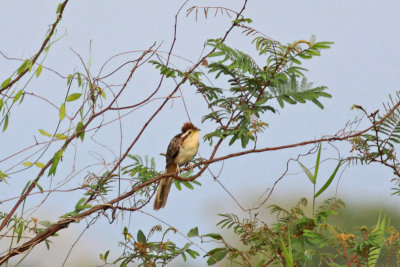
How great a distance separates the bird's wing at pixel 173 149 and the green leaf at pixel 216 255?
1090 millimetres

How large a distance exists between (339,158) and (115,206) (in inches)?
46.2

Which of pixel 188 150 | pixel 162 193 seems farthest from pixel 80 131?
pixel 188 150

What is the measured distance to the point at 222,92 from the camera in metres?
3.36

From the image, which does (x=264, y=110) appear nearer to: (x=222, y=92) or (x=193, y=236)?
(x=222, y=92)

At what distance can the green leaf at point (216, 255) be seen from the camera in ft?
10.8

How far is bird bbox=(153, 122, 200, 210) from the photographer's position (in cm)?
397

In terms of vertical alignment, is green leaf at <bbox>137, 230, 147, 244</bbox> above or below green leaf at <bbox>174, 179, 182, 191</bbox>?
below

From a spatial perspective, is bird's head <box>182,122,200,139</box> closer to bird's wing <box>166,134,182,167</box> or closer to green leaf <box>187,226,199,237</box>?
bird's wing <box>166,134,182,167</box>

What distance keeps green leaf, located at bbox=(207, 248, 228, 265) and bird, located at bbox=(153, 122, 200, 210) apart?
71cm

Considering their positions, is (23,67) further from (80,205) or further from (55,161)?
(80,205)

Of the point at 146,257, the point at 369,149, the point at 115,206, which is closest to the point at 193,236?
the point at 146,257

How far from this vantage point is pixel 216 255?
333 centimetres

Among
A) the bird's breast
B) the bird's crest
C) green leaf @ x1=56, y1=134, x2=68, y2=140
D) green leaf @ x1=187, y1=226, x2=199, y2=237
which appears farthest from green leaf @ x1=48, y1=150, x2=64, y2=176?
the bird's crest

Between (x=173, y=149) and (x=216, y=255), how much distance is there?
115 centimetres
